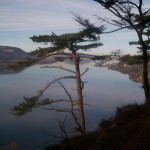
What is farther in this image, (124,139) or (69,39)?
(69,39)

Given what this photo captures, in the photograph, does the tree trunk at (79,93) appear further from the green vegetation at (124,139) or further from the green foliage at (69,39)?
the green vegetation at (124,139)

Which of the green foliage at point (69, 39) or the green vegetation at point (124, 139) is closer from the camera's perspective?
the green vegetation at point (124, 139)

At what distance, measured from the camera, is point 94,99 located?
6638 centimetres

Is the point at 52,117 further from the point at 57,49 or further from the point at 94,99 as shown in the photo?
the point at 57,49

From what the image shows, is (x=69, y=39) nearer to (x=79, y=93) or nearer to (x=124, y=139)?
(x=79, y=93)

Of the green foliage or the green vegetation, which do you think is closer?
the green vegetation

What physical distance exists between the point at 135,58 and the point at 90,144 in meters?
13.7

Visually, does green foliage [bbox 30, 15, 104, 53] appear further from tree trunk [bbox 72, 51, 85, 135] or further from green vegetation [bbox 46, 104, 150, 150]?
green vegetation [bbox 46, 104, 150, 150]

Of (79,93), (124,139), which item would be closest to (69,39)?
(79,93)

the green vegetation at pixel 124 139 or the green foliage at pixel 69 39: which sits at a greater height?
the green foliage at pixel 69 39

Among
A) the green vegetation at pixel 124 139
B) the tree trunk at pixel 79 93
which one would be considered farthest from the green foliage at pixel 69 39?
the green vegetation at pixel 124 139

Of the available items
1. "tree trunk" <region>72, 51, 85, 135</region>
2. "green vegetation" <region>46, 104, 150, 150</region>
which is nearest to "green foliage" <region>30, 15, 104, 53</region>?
"tree trunk" <region>72, 51, 85, 135</region>

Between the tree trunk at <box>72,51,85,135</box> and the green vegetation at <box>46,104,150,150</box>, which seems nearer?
the green vegetation at <box>46,104,150,150</box>

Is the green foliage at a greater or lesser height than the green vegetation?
greater
